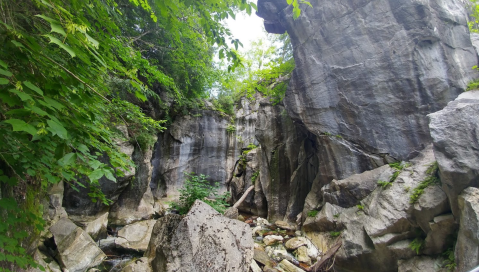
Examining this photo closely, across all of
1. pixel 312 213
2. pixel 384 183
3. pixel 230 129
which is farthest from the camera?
pixel 230 129

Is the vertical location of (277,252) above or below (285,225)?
below

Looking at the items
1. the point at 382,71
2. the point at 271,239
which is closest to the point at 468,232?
the point at 271,239

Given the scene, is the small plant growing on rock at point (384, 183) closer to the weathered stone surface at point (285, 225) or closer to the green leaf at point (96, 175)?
the weathered stone surface at point (285, 225)

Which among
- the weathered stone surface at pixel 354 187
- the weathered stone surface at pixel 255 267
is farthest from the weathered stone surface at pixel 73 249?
the weathered stone surface at pixel 354 187

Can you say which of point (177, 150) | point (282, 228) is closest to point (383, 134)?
point (282, 228)

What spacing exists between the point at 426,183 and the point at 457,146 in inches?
44.2

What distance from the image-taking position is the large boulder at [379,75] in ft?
24.9

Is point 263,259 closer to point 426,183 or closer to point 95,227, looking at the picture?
point 426,183

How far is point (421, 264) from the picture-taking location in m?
4.89

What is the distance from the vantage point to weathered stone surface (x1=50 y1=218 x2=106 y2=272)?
5898mm

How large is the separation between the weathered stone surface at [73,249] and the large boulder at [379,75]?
309 inches

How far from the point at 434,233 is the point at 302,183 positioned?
6600 millimetres

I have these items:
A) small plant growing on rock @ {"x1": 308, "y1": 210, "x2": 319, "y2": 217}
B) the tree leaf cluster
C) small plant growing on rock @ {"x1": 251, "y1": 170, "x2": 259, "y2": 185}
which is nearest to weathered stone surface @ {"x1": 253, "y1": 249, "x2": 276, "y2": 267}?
small plant growing on rock @ {"x1": 308, "y1": 210, "x2": 319, "y2": 217}

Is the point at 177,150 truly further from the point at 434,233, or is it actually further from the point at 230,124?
the point at 434,233
